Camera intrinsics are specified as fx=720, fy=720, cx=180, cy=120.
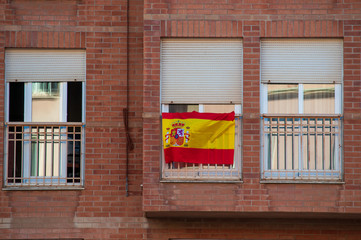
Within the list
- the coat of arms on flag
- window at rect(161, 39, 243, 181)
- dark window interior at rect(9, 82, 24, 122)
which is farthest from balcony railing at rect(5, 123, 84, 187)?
window at rect(161, 39, 243, 181)

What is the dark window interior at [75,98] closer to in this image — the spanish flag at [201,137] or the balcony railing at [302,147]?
the spanish flag at [201,137]

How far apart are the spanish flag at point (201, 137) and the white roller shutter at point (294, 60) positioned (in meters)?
1.06

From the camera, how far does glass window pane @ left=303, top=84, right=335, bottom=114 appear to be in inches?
468

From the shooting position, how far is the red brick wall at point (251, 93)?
38.1 feet

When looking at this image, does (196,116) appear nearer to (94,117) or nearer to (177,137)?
Result: (177,137)

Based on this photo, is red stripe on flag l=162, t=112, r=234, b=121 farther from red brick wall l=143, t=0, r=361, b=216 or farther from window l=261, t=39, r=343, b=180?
window l=261, t=39, r=343, b=180

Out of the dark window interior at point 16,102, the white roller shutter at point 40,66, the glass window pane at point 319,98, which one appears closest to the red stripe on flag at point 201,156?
the glass window pane at point 319,98

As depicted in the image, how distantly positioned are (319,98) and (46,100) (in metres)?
4.64

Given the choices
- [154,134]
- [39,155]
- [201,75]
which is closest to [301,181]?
[201,75]

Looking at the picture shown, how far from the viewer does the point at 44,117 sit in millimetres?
12391

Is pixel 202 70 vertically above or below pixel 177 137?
above

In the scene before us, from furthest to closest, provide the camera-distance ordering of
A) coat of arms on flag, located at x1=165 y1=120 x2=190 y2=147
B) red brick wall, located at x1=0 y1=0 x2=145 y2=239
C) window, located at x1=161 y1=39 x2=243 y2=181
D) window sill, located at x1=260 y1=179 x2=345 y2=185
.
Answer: red brick wall, located at x1=0 y1=0 x2=145 y2=239 → window, located at x1=161 y1=39 x2=243 y2=181 → coat of arms on flag, located at x1=165 y1=120 x2=190 y2=147 → window sill, located at x1=260 y1=179 x2=345 y2=185

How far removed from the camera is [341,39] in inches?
466

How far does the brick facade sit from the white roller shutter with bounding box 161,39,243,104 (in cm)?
16
